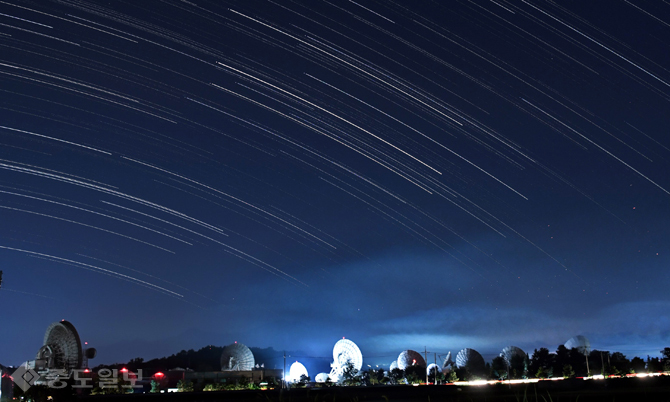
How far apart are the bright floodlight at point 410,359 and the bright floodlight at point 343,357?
1475cm

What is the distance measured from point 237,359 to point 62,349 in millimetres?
34039

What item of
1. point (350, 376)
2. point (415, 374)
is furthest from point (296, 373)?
point (415, 374)

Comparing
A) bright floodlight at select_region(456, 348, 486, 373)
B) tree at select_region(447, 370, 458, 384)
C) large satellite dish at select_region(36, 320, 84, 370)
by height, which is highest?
large satellite dish at select_region(36, 320, 84, 370)

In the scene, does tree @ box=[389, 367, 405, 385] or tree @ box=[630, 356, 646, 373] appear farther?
tree @ box=[630, 356, 646, 373]

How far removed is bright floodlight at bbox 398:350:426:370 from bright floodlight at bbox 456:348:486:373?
658 centimetres

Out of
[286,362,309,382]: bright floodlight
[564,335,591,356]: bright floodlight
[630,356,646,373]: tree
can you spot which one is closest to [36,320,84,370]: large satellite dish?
[286,362,309,382]: bright floodlight

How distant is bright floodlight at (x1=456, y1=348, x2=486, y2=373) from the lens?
9575cm

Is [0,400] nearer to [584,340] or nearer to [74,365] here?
[74,365]

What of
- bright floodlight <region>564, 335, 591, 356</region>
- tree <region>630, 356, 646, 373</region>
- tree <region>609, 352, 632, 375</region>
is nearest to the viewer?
tree <region>609, 352, 632, 375</region>

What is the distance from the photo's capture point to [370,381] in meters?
83.8

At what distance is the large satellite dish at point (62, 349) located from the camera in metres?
61.9

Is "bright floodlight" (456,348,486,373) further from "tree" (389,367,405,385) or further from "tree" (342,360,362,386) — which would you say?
"tree" (342,360,362,386)

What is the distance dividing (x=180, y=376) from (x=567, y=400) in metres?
70.4

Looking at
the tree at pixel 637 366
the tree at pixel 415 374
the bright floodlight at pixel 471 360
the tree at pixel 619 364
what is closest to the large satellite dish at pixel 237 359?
the tree at pixel 415 374
